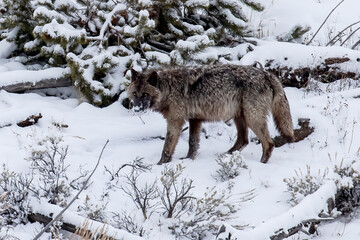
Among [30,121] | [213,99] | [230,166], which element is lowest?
[30,121]

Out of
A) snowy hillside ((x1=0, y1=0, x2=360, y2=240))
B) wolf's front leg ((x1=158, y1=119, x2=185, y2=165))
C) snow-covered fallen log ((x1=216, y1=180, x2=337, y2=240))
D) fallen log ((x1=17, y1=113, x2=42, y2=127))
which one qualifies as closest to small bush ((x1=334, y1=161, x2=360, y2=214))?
snowy hillside ((x1=0, y1=0, x2=360, y2=240))

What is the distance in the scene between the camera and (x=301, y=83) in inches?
401

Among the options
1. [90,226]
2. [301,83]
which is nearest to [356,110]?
[301,83]

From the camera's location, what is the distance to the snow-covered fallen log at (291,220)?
4375mm

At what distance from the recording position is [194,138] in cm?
796

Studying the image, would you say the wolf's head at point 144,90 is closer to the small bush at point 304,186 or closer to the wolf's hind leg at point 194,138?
the wolf's hind leg at point 194,138

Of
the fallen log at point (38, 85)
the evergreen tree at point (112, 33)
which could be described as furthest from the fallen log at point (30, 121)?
the fallen log at point (38, 85)

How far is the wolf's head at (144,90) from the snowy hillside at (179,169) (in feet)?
2.87

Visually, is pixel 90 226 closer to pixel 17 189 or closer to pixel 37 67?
pixel 17 189

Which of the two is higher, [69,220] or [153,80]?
[153,80]

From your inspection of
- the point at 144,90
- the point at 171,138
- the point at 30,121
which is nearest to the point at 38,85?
the point at 30,121

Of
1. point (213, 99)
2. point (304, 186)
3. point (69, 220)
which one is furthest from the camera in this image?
point (213, 99)

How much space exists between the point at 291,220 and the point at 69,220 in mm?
2497

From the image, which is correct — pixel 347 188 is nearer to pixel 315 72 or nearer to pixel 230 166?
pixel 230 166
